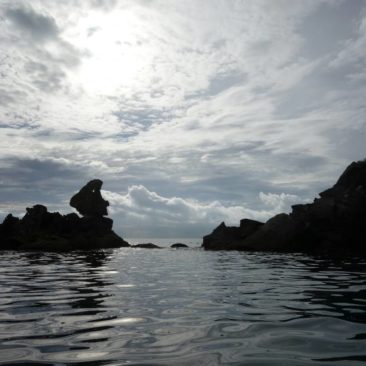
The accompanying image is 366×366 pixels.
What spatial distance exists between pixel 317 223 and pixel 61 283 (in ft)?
154

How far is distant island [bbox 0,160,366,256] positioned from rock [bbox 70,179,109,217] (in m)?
6.26

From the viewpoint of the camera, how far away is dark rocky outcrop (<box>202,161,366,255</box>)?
171 ft

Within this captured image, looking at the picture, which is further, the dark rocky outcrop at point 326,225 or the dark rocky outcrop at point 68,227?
the dark rocky outcrop at point 68,227

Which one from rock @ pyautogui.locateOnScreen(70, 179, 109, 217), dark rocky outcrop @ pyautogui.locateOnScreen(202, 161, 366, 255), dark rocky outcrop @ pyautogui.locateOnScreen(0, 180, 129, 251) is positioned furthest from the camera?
rock @ pyautogui.locateOnScreen(70, 179, 109, 217)

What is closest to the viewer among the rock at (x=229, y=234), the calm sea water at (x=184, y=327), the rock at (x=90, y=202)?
the calm sea water at (x=184, y=327)

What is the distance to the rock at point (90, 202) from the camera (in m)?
99.2

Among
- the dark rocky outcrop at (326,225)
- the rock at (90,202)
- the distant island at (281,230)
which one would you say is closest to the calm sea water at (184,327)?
the distant island at (281,230)

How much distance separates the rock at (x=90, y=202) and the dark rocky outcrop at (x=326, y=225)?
44218 mm

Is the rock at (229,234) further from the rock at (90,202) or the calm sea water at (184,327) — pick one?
the calm sea water at (184,327)

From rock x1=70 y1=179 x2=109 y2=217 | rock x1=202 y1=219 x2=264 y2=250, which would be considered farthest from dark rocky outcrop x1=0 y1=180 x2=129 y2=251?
rock x1=202 y1=219 x2=264 y2=250

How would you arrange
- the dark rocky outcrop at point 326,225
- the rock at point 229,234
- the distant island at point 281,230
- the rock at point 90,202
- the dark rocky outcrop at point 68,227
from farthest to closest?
1. the rock at point 90,202
2. the dark rocky outcrop at point 68,227
3. the rock at point 229,234
4. the distant island at point 281,230
5. the dark rocky outcrop at point 326,225

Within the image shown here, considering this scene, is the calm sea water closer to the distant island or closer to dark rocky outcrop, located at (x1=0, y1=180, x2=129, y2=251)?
the distant island

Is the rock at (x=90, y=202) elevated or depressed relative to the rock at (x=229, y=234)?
elevated

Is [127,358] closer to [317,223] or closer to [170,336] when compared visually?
[170,336]
